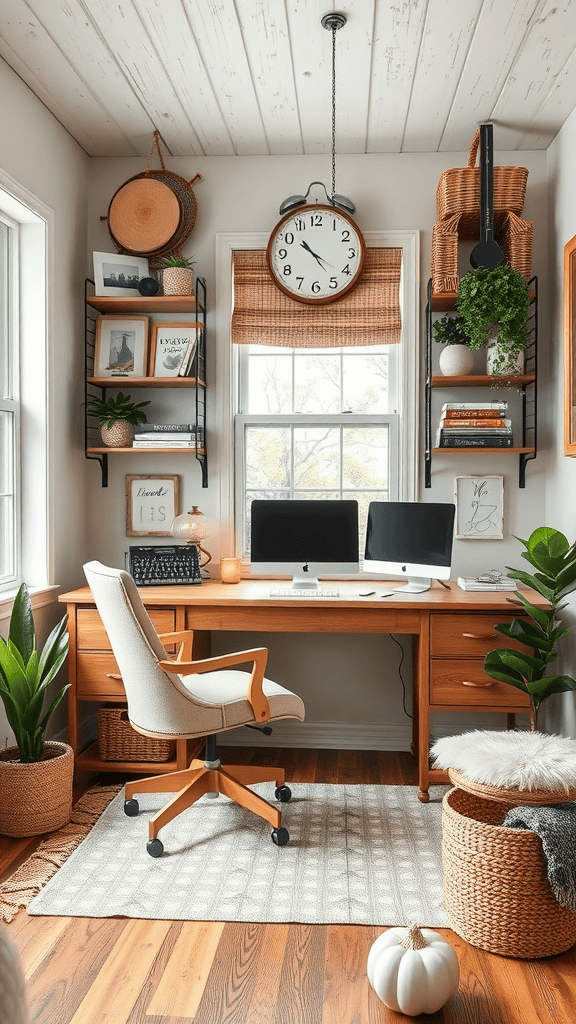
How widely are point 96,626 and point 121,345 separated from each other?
4.39 ft

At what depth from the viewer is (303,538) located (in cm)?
336

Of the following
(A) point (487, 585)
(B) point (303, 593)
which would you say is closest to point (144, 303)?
(B) point (303, 593)

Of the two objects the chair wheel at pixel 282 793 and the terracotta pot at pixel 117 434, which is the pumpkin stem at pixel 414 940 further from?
the terracotta pot at pixel 117 434

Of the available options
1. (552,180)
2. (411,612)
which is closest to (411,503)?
(411,612)

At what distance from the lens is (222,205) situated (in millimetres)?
3643

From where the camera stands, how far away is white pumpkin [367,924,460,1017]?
1726 millimetres

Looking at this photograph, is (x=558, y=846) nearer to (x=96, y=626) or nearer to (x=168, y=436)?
(x=96, y=626)

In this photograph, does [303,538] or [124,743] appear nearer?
[124,743]

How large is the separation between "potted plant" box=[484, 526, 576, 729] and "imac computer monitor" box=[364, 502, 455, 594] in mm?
401

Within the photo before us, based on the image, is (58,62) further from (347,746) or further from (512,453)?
(347,746)

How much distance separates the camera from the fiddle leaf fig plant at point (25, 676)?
267 centimetres

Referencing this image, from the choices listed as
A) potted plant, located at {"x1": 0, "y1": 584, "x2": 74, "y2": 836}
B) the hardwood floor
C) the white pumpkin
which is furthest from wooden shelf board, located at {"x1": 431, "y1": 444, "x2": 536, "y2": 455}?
the white pumpkin

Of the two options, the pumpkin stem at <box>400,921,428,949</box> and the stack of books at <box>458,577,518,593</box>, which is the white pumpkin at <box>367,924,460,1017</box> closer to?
the pumpkin stem at <box>400,921,428,949</box>

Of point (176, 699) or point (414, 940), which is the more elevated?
point (176, 699)
